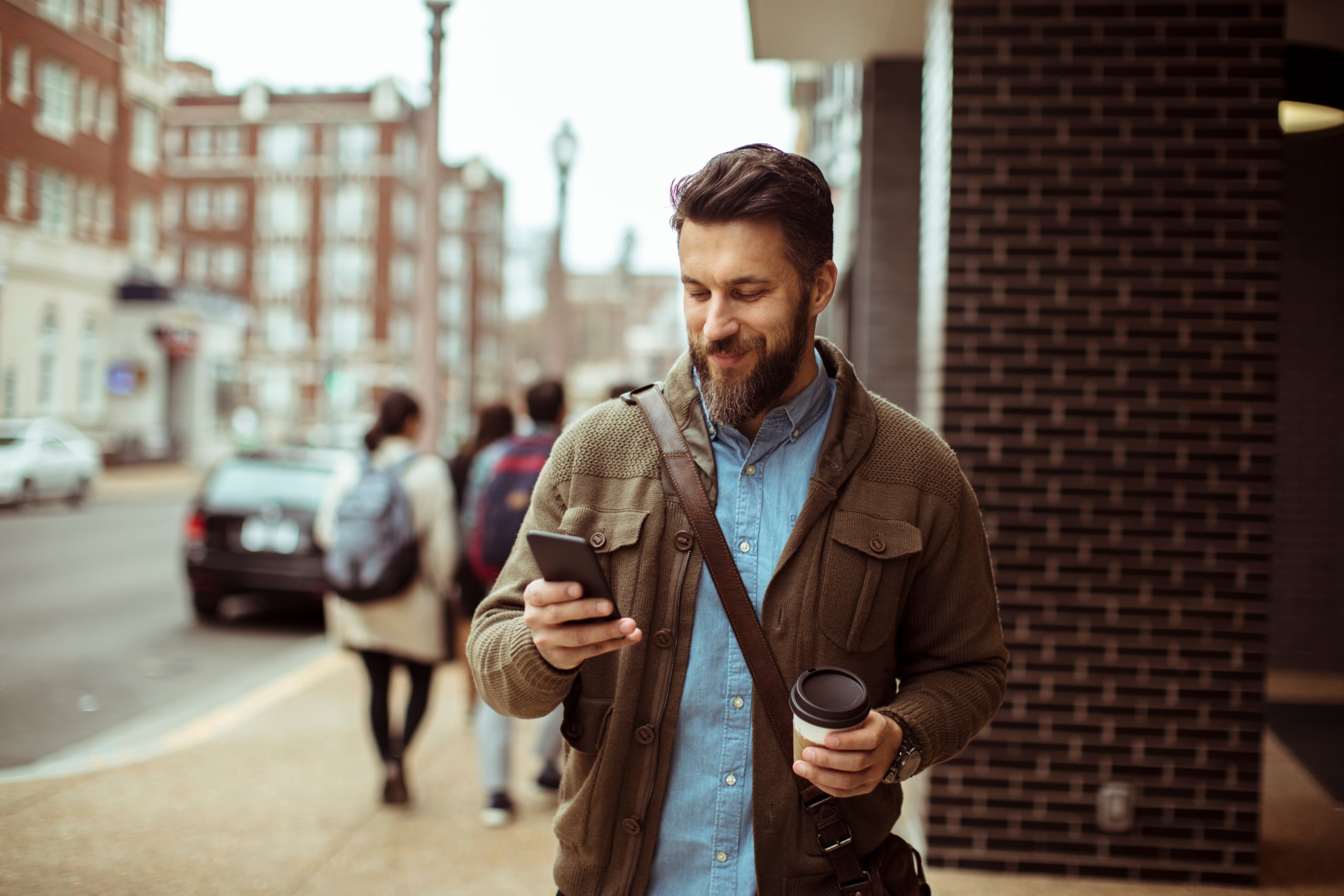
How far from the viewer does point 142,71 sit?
24.0 meters

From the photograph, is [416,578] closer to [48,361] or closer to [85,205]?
[48,361]

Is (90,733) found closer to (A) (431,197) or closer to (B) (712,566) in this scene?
(A) (431,197)

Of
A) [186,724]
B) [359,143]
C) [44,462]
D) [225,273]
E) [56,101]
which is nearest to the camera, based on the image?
[186,724]

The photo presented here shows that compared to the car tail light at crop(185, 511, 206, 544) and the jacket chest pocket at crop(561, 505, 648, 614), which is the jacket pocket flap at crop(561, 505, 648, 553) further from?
the car tail light at crop(185, 511, 206, 544)

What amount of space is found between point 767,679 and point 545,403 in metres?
4.33

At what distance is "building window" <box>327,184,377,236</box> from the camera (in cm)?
6656

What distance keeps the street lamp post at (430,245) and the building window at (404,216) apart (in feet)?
196

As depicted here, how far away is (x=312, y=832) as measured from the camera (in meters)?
5.10

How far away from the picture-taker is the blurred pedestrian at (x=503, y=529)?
5371 millimetres

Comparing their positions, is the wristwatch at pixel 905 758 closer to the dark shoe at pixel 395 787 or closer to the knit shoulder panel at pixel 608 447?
the knit shoulder panel at pixel 608 447

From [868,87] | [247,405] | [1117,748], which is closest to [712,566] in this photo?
[1117,748]

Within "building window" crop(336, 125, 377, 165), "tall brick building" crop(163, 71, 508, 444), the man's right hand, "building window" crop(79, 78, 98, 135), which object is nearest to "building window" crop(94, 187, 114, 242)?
"building window" crop(79, 78, 98, 135)

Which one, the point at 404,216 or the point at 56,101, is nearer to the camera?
the point at 56,101

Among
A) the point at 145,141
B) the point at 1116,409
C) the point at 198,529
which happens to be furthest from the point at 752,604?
the point at 145,141
